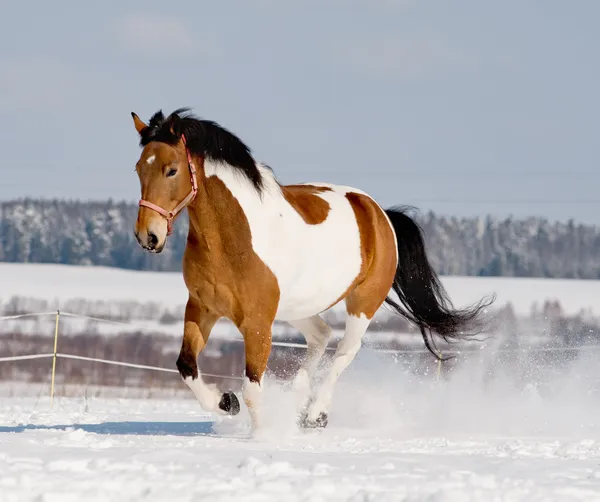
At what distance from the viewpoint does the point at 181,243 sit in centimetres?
5688

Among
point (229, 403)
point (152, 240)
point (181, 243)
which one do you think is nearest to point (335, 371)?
point (229, 403)

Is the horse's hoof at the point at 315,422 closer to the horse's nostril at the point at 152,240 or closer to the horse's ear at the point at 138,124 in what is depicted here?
the horse's nostril at the point at 152,240

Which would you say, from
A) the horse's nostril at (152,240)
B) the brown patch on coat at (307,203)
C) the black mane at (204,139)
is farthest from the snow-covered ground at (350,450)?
the black mane at (204,139)

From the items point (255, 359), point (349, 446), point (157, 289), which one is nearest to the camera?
point (349, 446)

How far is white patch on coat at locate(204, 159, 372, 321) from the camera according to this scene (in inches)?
264

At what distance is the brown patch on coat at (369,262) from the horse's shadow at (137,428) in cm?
145

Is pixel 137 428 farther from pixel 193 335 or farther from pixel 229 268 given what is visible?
pixel 229 268

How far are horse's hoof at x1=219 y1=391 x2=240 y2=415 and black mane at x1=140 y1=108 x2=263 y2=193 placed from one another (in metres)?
1.34

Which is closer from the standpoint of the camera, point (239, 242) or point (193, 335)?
point (239, 242)

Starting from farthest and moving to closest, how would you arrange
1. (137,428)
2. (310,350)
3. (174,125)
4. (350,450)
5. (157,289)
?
(157,289) < (310,350) < (137,428) < (174,125) < (350,450)

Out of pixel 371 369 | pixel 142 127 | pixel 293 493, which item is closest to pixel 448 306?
pixel 371 369

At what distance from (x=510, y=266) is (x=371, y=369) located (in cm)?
5250

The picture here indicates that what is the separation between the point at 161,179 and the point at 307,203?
1396 mm

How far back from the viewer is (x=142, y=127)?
665 centimetres
